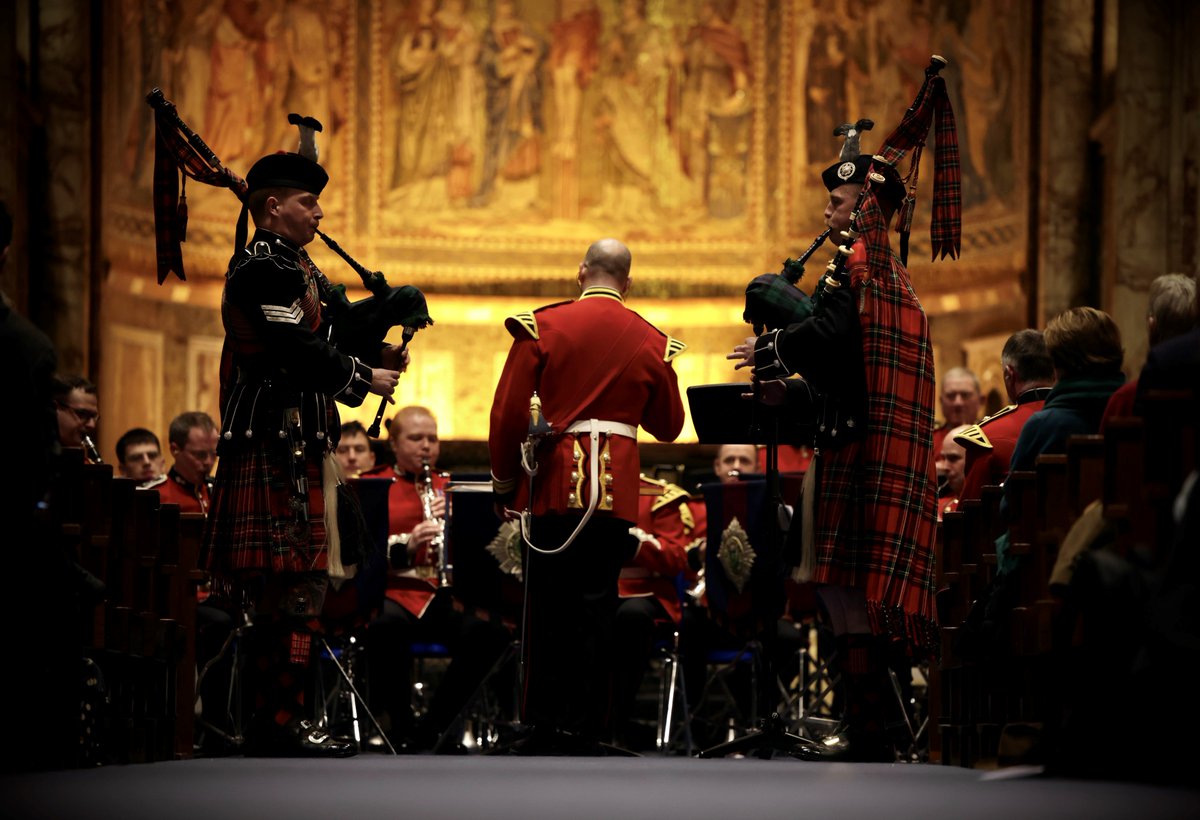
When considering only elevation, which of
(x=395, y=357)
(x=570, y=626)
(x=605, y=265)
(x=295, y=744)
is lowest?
(x=295, y=744)

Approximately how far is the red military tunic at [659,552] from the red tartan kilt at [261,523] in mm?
2708

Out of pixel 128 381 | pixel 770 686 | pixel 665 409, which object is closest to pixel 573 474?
pixel 665 409

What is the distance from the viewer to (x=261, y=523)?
643cm

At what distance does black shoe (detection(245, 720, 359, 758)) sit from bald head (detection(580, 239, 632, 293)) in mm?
2084

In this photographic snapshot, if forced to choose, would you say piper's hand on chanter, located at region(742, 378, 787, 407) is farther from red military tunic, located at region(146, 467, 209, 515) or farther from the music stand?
red military tunic, located at region(146, 467, 209, 515)

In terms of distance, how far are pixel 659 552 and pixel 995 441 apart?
8.11 feet

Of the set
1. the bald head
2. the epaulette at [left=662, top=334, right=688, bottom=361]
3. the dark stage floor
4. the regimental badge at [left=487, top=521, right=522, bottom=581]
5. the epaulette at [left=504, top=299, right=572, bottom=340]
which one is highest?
the bald head

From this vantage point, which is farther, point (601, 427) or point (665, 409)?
point (665, 409)

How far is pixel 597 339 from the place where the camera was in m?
7.16

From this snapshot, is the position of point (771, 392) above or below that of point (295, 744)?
above

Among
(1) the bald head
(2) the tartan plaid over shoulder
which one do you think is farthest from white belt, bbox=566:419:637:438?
(2) the tartan plaid over shoulder

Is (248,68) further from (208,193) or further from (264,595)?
(264,595)

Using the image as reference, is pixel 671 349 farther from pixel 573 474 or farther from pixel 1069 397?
pixel 1069 397

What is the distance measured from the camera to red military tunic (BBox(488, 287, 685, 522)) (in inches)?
279
